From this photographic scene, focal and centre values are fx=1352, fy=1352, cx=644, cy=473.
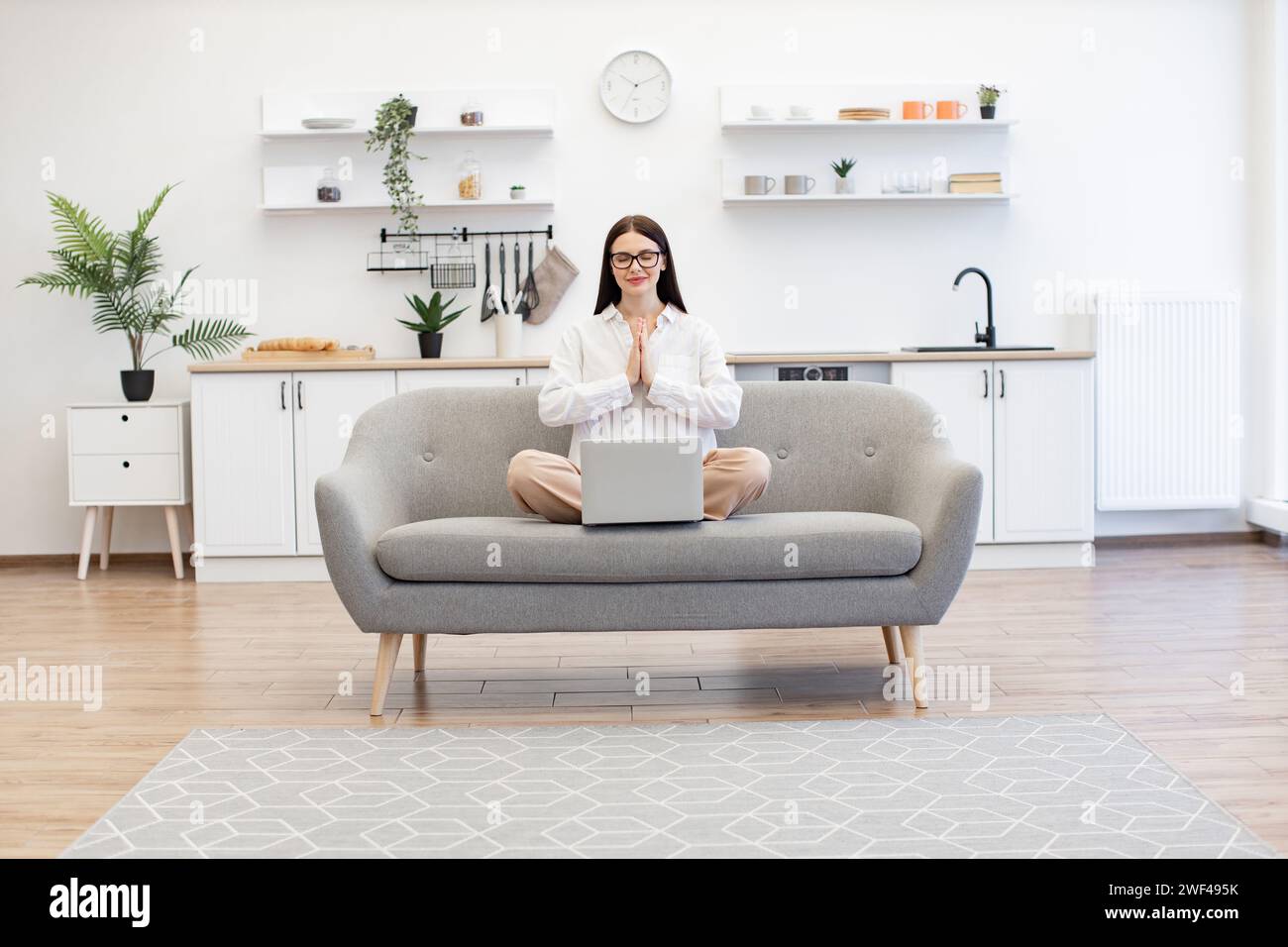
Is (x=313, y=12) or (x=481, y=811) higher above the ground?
(x=313, y=12)

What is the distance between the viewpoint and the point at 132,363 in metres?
5.53

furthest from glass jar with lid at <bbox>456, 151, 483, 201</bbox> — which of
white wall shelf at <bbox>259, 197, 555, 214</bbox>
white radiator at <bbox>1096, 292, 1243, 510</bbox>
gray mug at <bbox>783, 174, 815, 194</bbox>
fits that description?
white radiator at <bbox>1096, 292, 1243, 510</bbox>

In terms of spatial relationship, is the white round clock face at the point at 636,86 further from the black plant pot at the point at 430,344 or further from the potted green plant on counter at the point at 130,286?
the potted green plant on counter at the point at 130,286

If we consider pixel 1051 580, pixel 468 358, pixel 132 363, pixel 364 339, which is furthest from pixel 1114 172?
pixel 132 363

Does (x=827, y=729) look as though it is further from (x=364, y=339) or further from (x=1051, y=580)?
(x=364, y=339)

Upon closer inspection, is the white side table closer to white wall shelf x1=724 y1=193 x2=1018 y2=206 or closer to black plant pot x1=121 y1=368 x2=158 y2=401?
black plant pot x1=121 y1=368 x2=158 y2=401

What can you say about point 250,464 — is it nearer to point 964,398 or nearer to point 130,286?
point 130,286

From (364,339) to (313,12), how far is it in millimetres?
1348

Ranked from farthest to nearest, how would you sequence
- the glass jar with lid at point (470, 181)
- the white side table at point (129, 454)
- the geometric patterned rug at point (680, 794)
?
the glass jar with lid at point (470, 181) < the white side table at point (129, 454) < the geometric patterned rug at point (680, 794)

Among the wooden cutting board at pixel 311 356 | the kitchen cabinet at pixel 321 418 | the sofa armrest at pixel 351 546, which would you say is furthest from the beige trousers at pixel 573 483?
the wooden cutting board at pixel 311 356

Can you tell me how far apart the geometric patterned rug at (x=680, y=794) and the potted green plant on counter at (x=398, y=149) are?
293 cm

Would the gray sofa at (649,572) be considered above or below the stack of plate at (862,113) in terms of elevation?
below

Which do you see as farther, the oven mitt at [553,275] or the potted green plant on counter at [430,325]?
the oven mitt at [553,275]

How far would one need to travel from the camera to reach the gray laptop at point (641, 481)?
3062 mm
